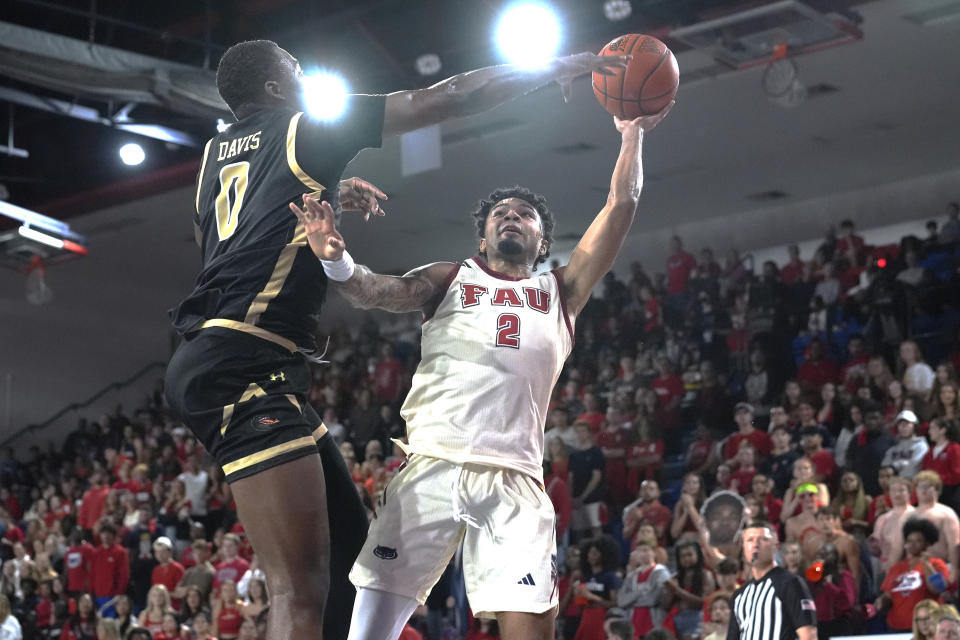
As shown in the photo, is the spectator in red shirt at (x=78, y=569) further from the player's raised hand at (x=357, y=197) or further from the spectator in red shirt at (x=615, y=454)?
the player's raised hand at (x=357, y=197)

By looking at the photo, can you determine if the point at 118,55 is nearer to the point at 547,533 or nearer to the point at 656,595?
the point at 656,595

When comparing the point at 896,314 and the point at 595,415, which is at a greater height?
the point at 896,314

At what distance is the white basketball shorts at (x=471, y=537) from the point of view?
13.4ft

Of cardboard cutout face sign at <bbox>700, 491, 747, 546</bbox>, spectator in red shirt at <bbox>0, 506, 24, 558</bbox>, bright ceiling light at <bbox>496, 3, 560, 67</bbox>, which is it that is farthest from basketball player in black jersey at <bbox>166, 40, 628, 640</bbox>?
spectator in red shirt at <bbox>0, 506, 24, 558</bbox>

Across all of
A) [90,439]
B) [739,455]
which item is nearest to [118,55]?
[739,455]

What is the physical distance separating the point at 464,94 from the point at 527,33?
811 centimetres

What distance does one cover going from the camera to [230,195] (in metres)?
3.79

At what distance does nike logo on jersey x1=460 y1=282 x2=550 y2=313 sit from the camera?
445cm

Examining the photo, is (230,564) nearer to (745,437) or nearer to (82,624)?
(82,624)

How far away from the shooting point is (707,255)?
16219 mm

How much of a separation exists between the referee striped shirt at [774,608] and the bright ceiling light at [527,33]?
6063 millimetres

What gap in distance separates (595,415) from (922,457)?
3.90m

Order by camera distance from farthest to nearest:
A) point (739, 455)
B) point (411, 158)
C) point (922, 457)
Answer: point (411, 158), point (739, 455), point (922, 457)

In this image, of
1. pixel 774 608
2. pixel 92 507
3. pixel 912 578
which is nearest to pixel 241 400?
pixel 774 608
